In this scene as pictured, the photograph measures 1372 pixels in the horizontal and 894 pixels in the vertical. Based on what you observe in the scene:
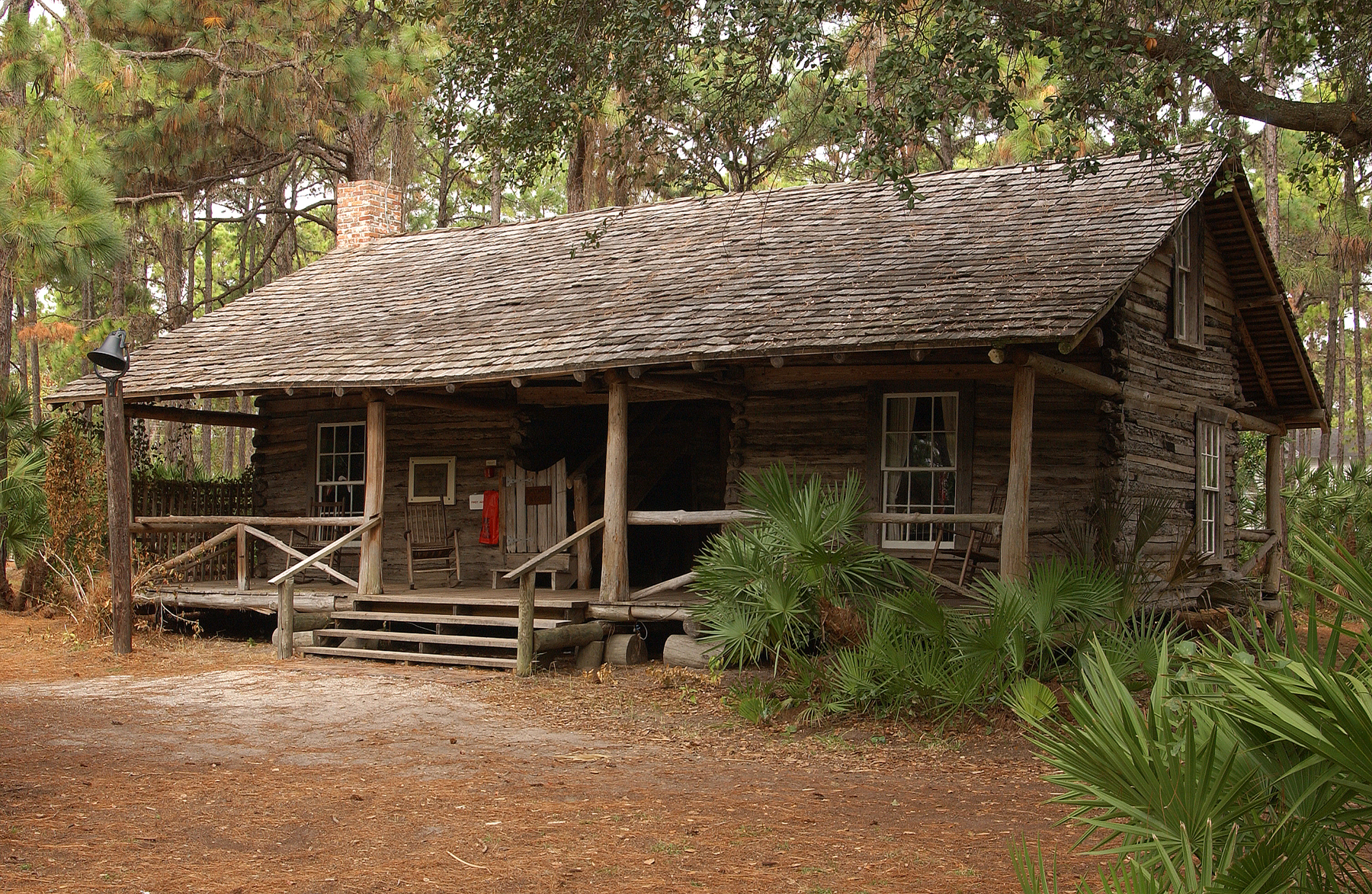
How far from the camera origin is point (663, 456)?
54.6 ft

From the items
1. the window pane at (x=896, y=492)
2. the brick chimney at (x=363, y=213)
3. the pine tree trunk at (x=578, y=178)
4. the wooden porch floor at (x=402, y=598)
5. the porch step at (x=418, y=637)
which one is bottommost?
the porch step at (x=418, y=637)

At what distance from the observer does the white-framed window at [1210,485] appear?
14961 mm

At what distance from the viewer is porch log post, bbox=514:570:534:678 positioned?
1209 cm

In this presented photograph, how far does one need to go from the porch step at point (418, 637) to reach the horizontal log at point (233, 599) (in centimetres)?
44

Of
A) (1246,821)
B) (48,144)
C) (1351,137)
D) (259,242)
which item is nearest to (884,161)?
(1351,137)

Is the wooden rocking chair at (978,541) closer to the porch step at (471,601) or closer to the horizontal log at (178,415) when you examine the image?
the porch step at (471,601)

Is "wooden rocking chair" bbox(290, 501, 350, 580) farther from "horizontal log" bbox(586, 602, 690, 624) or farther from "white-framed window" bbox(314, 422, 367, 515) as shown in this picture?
"horizontal log" bbox(586, 602, 690, 624)

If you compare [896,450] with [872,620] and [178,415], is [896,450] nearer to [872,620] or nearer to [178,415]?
[872,620]

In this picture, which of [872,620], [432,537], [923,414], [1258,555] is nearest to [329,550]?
[432,537]

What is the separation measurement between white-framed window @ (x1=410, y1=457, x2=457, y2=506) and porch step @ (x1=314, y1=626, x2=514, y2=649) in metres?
2.44

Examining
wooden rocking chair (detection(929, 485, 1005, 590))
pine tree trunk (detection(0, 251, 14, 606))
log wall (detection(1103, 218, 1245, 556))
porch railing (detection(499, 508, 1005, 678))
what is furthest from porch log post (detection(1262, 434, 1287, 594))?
pine tree trunk (detection(0, 251, 14, 606))

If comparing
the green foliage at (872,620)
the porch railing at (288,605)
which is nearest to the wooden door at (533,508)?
the porch railing at (288,605)

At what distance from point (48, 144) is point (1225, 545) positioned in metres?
16.4

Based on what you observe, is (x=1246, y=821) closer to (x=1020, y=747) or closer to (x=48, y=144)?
(x=1020, y=747)
